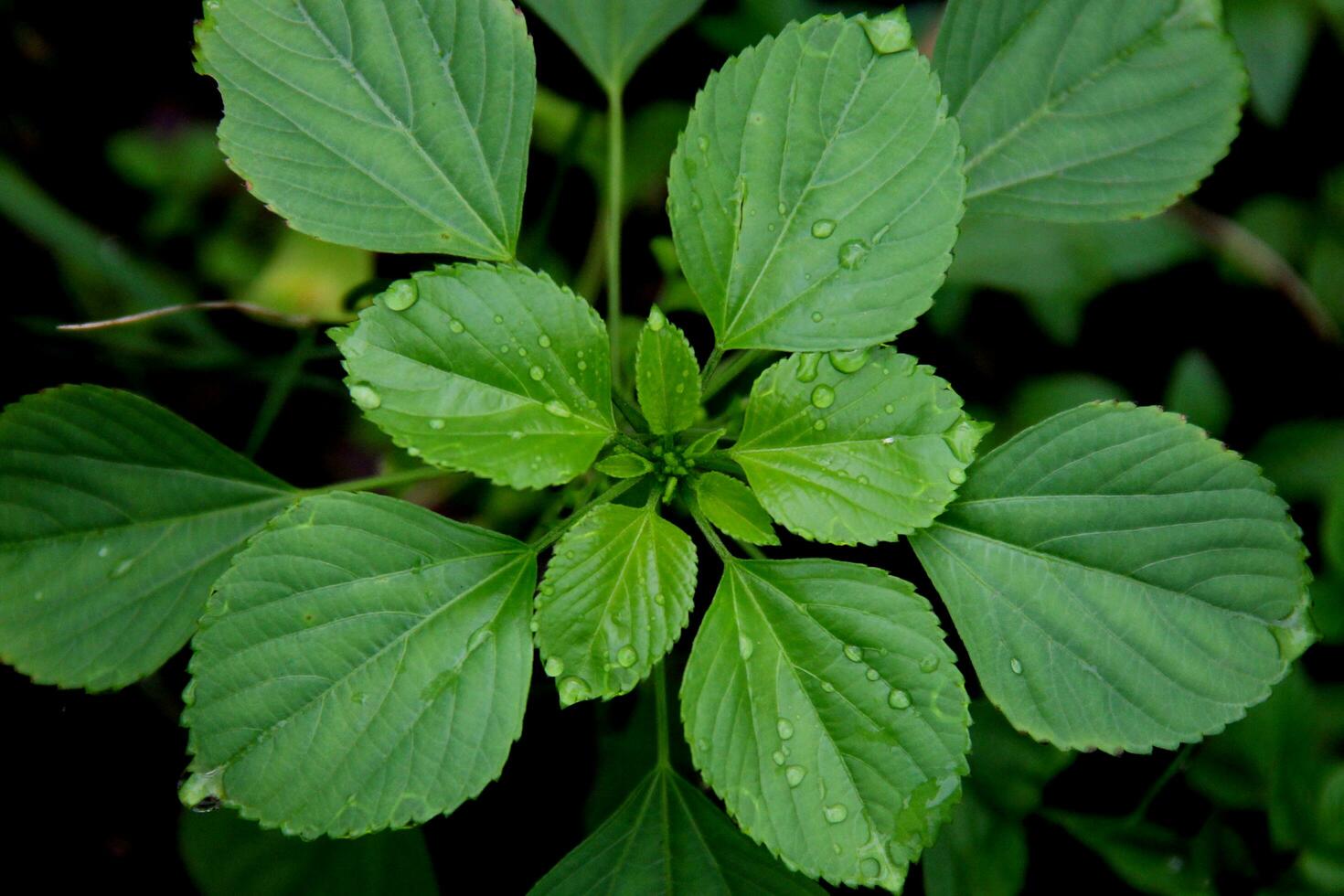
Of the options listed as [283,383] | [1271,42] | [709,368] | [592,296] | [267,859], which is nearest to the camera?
[709,368]

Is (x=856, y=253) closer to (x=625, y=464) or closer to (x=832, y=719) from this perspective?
(x=625, y=464)

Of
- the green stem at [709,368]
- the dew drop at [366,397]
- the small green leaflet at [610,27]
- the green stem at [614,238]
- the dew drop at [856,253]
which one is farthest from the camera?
the small green leaflet at [610,27]

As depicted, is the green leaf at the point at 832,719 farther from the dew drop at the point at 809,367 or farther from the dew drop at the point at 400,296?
the dew drop at the point at 400,296

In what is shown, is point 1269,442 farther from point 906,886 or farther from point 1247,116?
point 906,886

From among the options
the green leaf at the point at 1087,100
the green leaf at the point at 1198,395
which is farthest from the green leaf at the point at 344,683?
the green leaf at the point at 1198,395

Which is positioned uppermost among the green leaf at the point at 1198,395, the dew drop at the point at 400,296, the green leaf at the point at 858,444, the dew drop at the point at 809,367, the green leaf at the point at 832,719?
the dew drop at the point at 400,296

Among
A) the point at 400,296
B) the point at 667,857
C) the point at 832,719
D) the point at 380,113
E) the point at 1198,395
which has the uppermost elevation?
the point at 380,113

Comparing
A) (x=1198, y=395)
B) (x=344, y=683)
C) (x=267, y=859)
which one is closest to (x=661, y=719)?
(x=344, y=683)
